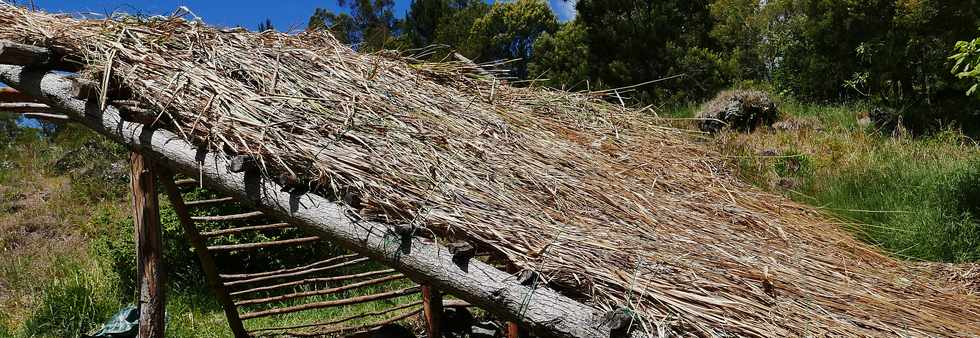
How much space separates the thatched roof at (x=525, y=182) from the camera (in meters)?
3.08

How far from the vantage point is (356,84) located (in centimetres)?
471

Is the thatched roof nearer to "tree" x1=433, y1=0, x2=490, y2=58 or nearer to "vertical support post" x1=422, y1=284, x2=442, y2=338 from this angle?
"vertical support post" x1=422, y1=284, x2=442, y2=338

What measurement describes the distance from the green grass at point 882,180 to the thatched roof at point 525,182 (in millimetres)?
1362

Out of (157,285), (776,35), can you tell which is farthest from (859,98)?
(157,285)

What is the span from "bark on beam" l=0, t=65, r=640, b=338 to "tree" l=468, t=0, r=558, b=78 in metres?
22.3

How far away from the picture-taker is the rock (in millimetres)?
10945

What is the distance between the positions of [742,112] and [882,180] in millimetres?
3689

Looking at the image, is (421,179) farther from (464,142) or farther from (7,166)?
(7,166)

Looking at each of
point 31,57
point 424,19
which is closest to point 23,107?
point 31,57

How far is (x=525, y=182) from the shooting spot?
3941mm

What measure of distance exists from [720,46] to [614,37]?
259 cm

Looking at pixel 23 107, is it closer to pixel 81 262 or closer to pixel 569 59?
pixel 81 262

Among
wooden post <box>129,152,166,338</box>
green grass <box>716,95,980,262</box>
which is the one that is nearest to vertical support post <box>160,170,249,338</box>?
wooden post <box>129,152,166,338</box>

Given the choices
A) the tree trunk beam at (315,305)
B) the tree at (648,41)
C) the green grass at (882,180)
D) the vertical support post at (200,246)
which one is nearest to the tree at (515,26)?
the tree at (648,41)
